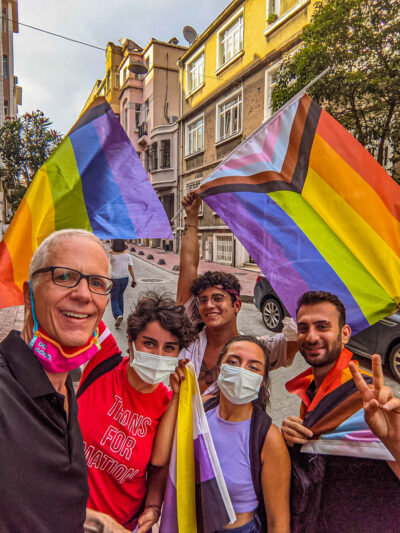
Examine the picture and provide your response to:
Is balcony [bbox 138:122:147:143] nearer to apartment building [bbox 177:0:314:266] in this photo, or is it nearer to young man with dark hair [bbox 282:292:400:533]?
apartment building [bbox 177:0:314:266]

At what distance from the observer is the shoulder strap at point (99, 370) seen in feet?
5.88

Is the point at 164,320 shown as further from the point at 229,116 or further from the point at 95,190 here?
the point at 229,116

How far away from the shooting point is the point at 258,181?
2.75 meters

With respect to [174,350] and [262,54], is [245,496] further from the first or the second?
[262,54]

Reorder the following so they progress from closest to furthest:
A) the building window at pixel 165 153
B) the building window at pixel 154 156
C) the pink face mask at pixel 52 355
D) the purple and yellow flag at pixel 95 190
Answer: the pink face mask at pixel 52 355
the purple and yellow flag at pixel 95 190
the building window at pixel 165 153
the building window at pixel 154 156

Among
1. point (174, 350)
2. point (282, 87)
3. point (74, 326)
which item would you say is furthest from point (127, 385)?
point (282, 87)

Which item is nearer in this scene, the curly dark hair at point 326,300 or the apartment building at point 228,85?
the curly dark hair at point 326,300

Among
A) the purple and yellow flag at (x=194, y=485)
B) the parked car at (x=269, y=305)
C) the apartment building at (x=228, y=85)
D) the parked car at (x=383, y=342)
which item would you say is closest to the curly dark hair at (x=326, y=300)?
the purple and yellow flag at (x=194, y=485)

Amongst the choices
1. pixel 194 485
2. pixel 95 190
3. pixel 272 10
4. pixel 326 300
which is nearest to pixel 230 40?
pixel 272 10

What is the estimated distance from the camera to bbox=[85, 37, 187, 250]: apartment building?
28.6 meters

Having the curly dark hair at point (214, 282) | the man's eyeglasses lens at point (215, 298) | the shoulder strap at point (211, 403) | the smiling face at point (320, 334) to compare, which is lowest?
the shoulder strap at point (211, 403)

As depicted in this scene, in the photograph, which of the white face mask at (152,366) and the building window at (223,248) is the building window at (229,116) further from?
the white face mask at (152,366)

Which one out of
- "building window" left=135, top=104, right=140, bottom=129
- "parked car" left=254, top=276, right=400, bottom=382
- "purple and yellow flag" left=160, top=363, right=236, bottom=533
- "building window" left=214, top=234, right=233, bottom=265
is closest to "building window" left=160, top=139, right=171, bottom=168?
"building window" left=135, top=104, right=140, bottom=129

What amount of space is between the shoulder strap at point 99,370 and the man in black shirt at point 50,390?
51cm
